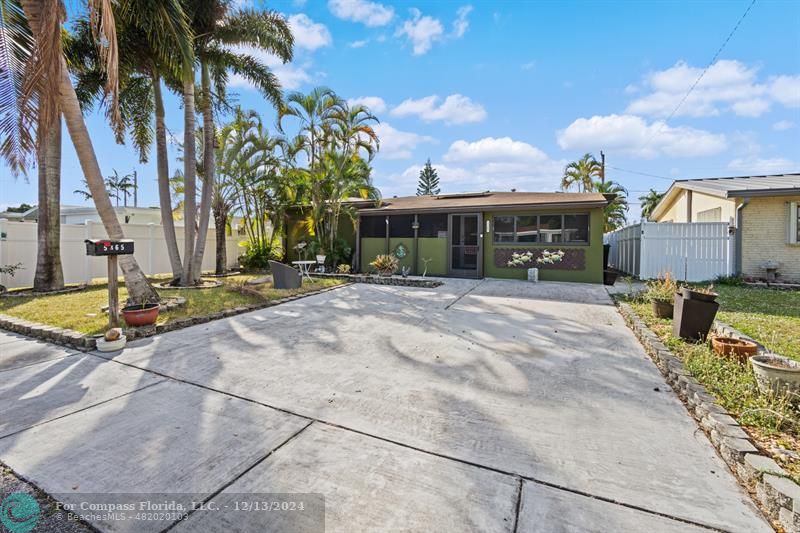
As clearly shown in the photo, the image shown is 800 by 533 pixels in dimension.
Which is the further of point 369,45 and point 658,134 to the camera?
point 658,134

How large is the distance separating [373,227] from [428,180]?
126 feet

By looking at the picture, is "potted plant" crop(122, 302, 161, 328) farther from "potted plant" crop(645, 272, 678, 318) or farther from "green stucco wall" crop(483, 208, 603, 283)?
"green stucco wall" crop(483, 208, 603, 283)

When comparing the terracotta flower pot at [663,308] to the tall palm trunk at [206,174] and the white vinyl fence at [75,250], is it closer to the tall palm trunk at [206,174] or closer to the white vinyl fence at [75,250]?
the tall palm trunk at [206,174]

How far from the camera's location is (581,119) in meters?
16.8

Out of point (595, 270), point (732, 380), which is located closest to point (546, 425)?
point (732, 380)

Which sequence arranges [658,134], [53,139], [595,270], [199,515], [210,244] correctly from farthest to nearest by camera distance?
[658,134] < [210,244] < [595,270] < [53,139] < [199,515]

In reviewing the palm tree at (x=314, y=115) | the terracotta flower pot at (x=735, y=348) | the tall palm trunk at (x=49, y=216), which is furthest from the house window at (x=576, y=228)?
the tall palm trunk at (x=49, y=216)

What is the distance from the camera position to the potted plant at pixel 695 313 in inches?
165

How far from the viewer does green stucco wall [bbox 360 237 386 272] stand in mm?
12875

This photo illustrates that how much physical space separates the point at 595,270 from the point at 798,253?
17.0ft

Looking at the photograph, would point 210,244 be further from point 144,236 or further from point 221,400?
point 221,400

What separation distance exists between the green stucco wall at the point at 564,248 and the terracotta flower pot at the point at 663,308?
4815 mm

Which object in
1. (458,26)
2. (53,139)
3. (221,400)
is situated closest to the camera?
(221,400)

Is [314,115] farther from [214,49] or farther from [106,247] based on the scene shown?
[106,247]
